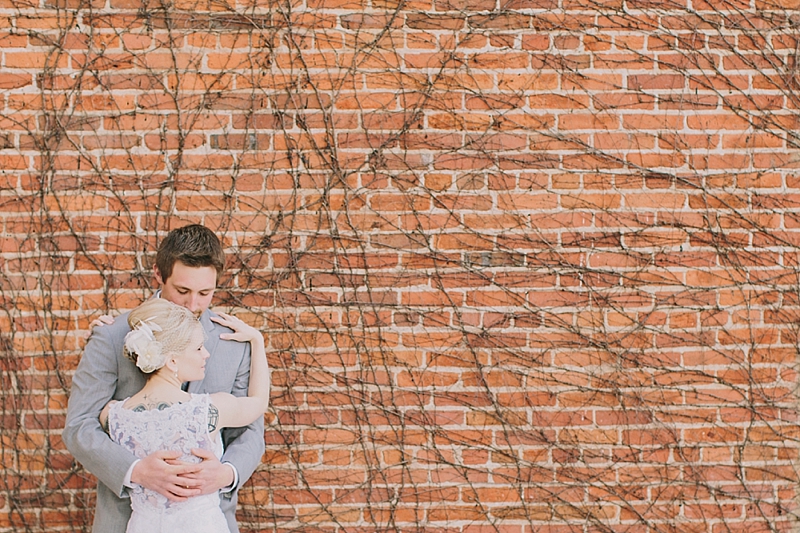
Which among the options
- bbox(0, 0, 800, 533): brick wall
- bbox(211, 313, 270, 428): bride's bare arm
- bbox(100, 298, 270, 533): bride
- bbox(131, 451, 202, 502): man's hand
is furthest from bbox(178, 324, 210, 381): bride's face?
bbox(0, 0, 800, 533): brick wall

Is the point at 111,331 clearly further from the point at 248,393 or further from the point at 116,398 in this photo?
the point at 248,393

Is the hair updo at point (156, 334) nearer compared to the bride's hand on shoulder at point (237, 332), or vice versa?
the hair updo at point (156, 334)

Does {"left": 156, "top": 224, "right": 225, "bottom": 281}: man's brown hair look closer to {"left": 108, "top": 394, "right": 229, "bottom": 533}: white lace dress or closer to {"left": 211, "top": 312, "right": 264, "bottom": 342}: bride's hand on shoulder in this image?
{"left": 211, "top": 312, "right": 264, "bottom": 342}: bride's hand on shoulder

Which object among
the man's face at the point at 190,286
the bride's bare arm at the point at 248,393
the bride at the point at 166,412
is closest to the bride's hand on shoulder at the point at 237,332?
the bride's bare arm at the point at 248,393

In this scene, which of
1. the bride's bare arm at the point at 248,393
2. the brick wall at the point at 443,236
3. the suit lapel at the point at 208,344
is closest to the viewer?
the bride's bare arm at the point at 248,393

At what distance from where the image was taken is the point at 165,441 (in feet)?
7.00

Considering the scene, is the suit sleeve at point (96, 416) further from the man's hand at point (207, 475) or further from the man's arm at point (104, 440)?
the man's hand at point (207, 475)

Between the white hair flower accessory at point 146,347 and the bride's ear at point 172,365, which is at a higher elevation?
the white hair flower accessory at point 146,347

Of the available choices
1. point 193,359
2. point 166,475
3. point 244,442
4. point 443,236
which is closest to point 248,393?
point 244,442

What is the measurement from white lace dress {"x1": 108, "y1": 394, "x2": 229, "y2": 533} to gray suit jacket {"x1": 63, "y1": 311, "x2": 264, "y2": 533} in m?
0.05

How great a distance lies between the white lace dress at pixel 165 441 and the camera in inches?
83.6

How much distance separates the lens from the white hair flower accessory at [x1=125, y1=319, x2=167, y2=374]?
2117mm

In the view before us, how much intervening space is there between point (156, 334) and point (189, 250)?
1.03ft

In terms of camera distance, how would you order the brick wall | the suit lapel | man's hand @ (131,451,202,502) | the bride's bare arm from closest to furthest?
man's hand @ (131,451,202,502), the bride's bare arm, the suit lapel, the brick wall
